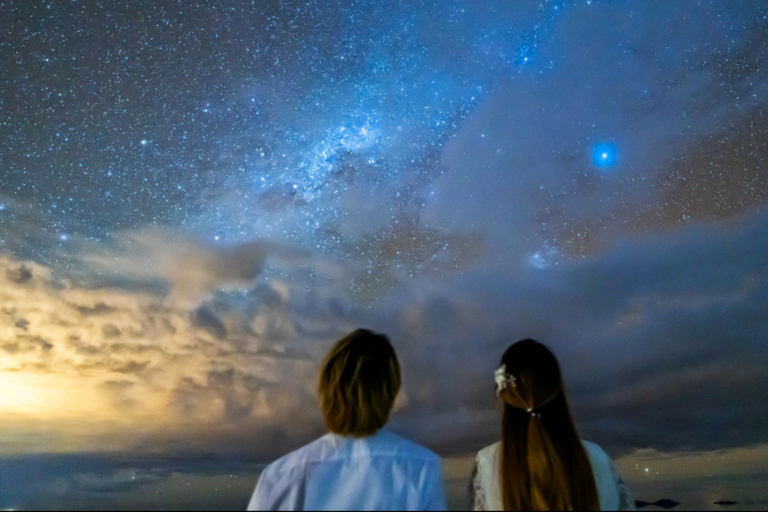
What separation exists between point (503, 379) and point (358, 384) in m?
1.42

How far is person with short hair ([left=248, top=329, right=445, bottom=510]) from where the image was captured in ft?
14.1

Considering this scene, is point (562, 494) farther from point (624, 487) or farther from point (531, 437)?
point (624, 487)

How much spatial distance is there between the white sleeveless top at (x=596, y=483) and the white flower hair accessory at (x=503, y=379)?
49 centimetres

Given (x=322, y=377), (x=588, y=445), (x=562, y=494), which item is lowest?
(x=562, y=494)

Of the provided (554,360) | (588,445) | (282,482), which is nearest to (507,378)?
(554,360)

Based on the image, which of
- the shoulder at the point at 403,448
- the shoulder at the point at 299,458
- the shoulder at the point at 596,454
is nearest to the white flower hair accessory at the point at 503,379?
the shoulder at the point at 596,454

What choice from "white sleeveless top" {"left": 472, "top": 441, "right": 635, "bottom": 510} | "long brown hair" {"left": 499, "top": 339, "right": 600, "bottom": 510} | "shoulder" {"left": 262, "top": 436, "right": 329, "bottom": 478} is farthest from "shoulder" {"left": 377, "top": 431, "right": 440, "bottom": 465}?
"white sleeveless top" {"left": 472, "top": 441, "right": 635, "bottom": 510}

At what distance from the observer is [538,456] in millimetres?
4945

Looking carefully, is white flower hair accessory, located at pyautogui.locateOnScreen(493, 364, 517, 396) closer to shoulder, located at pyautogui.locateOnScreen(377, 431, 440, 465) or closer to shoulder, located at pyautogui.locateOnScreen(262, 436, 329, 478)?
shoulder, located at pyautogui.locateOnScreen(377, 431, 440, 465)

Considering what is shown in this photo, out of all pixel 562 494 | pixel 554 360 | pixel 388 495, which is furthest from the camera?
pixel 554 360

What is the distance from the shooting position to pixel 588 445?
5305 millimetres

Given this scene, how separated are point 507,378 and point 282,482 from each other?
6.33ft

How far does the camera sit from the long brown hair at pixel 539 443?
16.0 feet

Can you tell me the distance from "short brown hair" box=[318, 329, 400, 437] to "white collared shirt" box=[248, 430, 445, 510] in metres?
0.12
